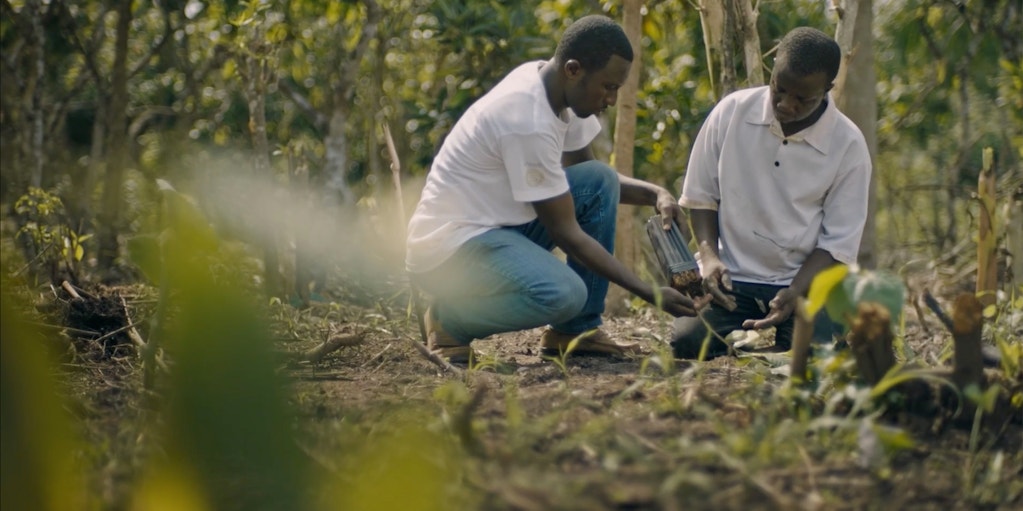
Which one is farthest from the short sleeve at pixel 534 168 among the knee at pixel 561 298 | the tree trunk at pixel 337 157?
the tree trunk at pixel 337 157

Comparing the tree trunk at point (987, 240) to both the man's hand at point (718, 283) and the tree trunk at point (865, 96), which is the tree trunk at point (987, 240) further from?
the tree trunk at point (865, 96)

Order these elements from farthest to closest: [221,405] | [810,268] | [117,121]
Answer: [117,121] → [810,268] → [221,405]

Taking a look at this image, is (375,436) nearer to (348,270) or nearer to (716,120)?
(716,120)

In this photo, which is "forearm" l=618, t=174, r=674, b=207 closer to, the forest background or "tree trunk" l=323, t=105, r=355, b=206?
the forest background

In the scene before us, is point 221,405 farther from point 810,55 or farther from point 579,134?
point 579,134

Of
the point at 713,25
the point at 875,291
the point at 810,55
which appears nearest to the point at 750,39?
the point at 713,25

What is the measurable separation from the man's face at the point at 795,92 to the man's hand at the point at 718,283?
0.48 m

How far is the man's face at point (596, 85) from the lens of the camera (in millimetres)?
3236

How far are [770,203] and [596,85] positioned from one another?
0.73 metres

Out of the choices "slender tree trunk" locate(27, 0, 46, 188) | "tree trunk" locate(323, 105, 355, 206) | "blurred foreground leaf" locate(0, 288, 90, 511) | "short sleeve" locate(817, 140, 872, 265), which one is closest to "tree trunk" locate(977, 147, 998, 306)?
"short sleeve" locate(817, 140, 872, 265)

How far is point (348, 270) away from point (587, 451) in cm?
379

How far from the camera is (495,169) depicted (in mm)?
3389

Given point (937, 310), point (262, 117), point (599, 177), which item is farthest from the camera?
point (262, 117)

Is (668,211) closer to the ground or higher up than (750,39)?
closer to the ground
